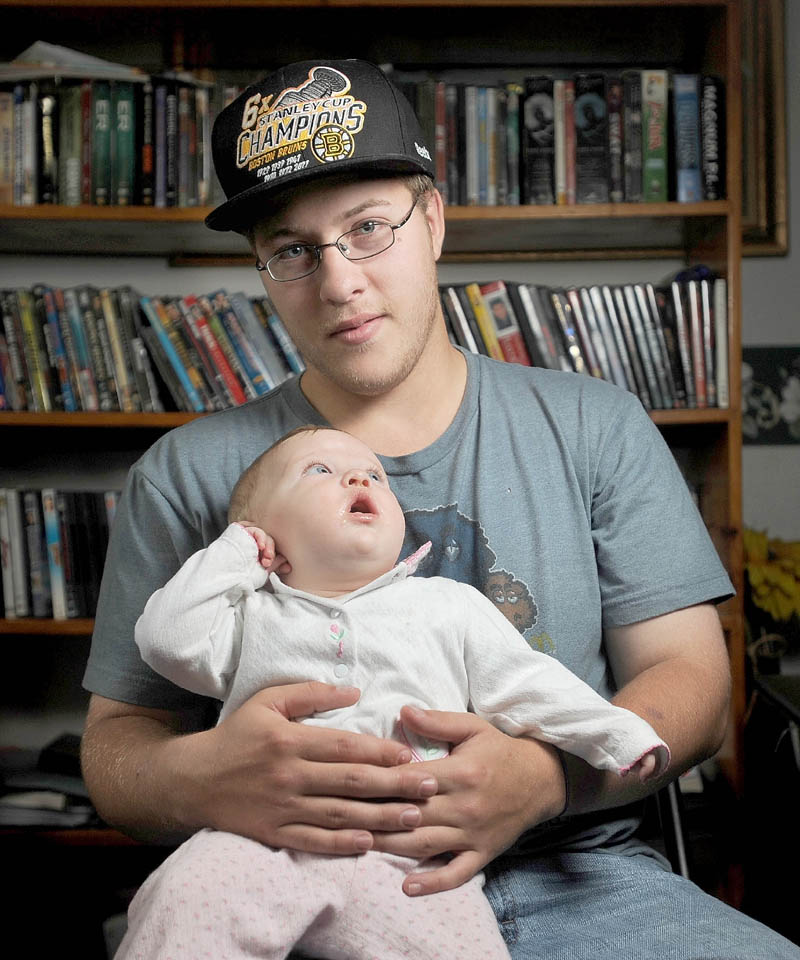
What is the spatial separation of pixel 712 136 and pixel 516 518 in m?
1.31

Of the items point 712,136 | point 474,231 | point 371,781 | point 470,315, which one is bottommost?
point 371,781

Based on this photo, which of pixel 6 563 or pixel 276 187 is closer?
pixel 276 187

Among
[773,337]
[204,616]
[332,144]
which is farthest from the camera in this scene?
[773,337]

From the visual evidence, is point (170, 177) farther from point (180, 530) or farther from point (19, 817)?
point (19, 817)

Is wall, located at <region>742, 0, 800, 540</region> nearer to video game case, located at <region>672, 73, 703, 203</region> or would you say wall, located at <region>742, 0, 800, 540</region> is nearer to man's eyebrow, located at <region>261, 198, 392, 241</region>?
video game case, located at <region>672, 73, 703, 203</region>

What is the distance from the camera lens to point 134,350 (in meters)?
2.20

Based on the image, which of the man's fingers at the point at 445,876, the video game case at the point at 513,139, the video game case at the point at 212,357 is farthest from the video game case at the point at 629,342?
the man's fingers at the point at 445,876

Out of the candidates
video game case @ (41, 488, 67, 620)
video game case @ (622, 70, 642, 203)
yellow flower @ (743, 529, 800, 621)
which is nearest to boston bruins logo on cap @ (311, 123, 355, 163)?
video game case @ (622, 70, 642, 203)

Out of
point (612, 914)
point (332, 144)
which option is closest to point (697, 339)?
point (332, 144)

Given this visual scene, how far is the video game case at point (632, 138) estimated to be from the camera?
7.07 ft

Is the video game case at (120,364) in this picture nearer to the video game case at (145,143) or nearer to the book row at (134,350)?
the book row at (134,350)

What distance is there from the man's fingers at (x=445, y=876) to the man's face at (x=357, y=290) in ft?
2.13

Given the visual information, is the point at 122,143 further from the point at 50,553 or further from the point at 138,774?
A: the point at 138,774

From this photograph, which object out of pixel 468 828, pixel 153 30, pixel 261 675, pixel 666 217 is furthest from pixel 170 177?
pixel 468 828
